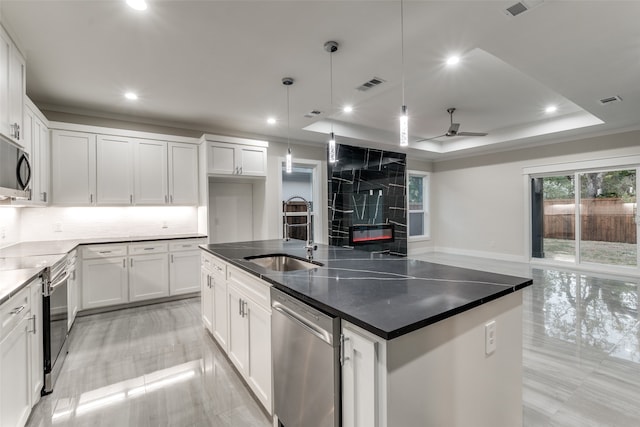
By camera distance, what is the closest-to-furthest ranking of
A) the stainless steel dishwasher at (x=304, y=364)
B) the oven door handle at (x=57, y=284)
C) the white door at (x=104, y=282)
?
the stainless steel dishwasher at (x=304, y=364) → the oven door handle at (x=57, y=284) → the white door at (x=104, y=282)

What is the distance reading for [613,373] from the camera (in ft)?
7.64

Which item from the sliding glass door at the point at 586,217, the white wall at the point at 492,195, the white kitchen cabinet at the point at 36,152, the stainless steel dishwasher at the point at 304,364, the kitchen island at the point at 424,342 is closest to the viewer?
the kitchen island at the point at 424,342

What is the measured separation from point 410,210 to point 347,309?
23.9ft

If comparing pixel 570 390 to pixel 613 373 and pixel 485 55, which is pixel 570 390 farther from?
pixel 485 55

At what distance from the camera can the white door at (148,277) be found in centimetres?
396

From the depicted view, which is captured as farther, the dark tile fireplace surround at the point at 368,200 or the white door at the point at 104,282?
the dark tile fireplace surround at the point at 368,200

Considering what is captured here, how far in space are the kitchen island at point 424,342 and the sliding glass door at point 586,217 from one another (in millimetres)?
5790

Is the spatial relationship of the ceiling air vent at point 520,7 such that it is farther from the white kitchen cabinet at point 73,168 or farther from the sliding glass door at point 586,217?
the sliding glass door at point 586,217

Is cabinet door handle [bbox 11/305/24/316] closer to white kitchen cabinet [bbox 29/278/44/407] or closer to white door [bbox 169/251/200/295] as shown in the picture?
white kitchen cabinet [bbox 29/278/44/407]

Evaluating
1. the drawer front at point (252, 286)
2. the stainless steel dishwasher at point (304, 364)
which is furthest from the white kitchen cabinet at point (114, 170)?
the stainless steel dishwasher at point (304, 364)

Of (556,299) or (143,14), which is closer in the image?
(143,14)

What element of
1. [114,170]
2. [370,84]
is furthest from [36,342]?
[370,84]

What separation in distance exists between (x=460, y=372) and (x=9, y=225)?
461 centimetres

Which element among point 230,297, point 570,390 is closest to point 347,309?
point 230,297
